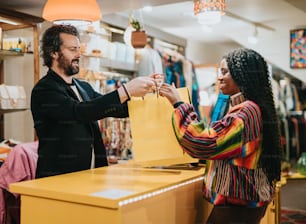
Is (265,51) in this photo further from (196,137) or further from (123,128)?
(196,137)

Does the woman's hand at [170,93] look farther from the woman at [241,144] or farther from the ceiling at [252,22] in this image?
the ceiling at [252,22]

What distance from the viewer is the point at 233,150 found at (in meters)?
1.36

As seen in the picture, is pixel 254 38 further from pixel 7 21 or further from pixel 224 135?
pixel 224 135

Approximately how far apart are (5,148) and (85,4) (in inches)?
61.6

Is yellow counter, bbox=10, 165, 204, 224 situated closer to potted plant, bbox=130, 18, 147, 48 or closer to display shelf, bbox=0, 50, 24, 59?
display shelf, bbox=0, 50, 24, 59

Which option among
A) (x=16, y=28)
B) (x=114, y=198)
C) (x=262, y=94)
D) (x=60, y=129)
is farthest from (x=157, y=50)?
(x=114, y=198)

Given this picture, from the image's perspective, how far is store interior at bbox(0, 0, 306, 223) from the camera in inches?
137

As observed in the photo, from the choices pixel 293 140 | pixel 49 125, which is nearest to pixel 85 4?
pixel 49 125

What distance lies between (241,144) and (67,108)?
81 cm

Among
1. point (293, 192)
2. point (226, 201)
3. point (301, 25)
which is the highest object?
point (301, 25)

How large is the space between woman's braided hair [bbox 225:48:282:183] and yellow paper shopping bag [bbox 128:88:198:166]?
365mm

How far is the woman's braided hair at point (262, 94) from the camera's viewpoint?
1.43m

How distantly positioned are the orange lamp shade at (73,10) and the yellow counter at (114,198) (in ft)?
3.24

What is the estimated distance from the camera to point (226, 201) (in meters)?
1.42
